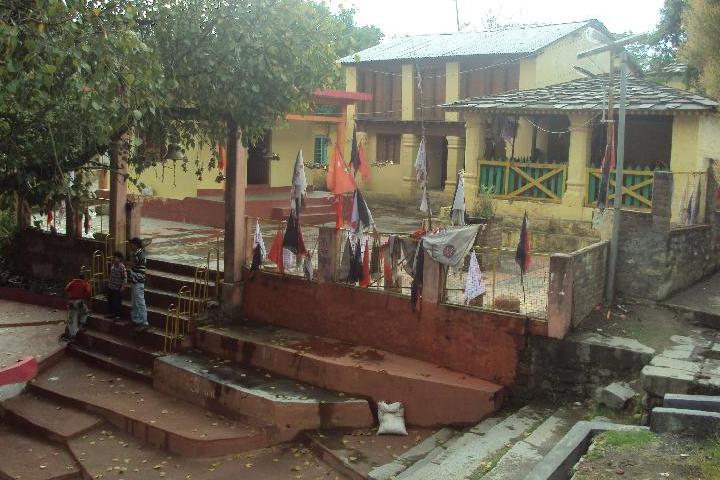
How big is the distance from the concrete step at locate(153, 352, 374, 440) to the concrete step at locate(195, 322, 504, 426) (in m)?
0.22

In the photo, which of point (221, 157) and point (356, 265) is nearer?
point (356, 265)

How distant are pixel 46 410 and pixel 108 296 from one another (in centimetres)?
269

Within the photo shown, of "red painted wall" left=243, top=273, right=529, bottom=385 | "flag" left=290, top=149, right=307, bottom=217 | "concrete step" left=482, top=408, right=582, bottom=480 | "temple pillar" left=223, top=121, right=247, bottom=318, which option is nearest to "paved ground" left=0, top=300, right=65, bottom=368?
"temple pillar" left=223, top=121, right=247, bottom=318

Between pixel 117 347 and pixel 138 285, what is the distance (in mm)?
1248

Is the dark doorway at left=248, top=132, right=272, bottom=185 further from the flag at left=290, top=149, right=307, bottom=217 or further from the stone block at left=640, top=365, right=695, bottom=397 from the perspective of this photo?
the stone block at left=640, top=365, right=695, bottom=397

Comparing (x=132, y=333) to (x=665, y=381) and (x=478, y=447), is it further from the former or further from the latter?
(x=665, y=381)

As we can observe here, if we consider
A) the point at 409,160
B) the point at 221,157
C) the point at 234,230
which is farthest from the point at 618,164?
the point at 409,160

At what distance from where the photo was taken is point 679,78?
821 inches

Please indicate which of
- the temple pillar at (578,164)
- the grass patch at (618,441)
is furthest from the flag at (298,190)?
the temple pillar at (578,164)

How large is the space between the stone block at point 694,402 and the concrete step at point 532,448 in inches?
55.0

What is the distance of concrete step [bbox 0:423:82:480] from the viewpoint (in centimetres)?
974

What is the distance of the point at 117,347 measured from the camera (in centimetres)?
1297

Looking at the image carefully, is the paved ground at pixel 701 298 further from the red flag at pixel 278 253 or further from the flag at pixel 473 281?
the red flag at pixel 278 253

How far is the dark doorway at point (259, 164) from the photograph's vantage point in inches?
898
